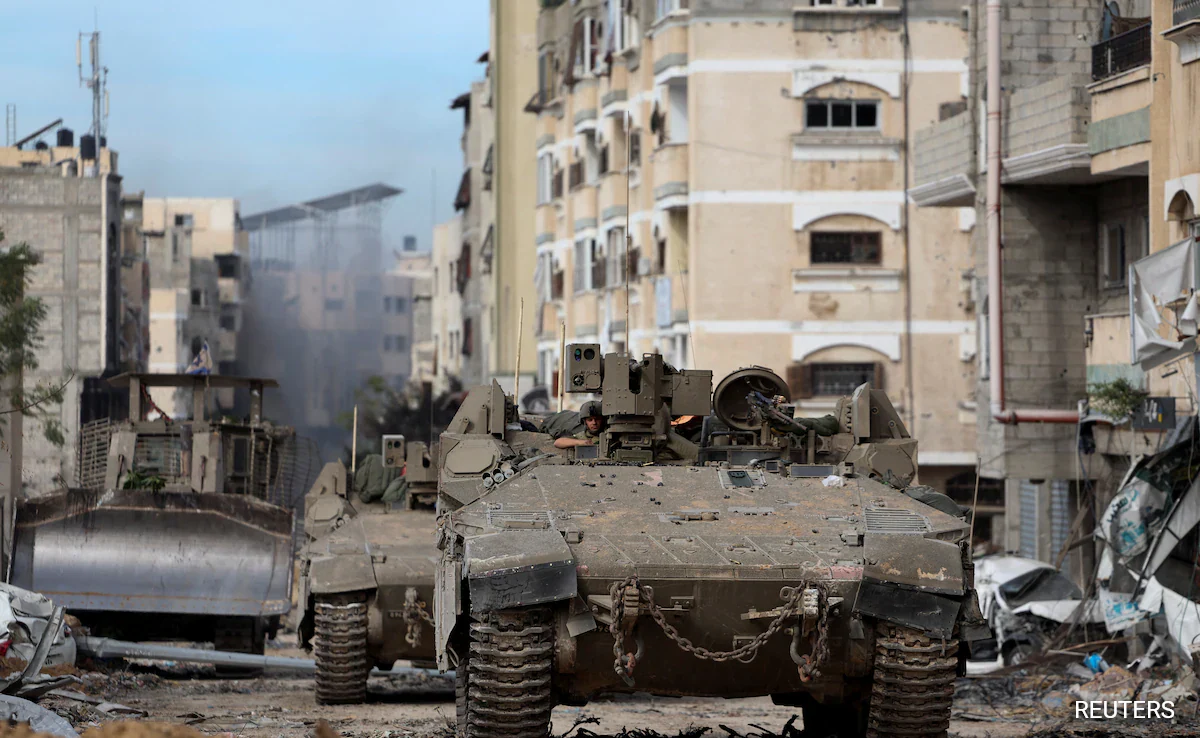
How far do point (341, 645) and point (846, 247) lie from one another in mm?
18891

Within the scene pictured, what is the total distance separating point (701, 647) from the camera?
1043 cm

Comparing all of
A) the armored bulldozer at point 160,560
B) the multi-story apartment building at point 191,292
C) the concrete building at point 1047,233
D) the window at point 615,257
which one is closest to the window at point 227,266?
the multi-story apartment building at point 191,292

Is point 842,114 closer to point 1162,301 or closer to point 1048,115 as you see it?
point 1048,115

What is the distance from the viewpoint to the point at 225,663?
1814 centimetres

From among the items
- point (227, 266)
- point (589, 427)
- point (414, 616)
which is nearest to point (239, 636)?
point (414, 616)

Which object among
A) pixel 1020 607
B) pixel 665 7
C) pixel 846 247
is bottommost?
pixel 1020 607

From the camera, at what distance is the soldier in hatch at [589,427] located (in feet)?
43.8

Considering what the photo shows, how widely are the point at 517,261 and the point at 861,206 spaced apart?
59.7 ft

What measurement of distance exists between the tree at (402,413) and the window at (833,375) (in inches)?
699

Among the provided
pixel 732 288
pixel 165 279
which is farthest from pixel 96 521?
pixel 165 279

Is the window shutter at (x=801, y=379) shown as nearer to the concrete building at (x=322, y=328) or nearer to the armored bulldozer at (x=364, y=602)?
the armored bulldozer at (x=364, y=602)

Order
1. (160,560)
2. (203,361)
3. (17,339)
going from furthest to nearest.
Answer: (203,361)
(17,339)
(160,560)

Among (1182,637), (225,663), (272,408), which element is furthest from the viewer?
(272,408)

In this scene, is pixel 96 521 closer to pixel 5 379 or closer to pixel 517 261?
pixel 5 379
